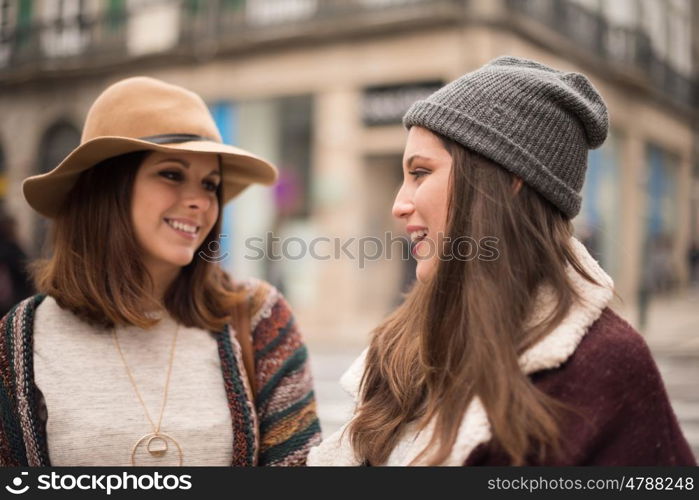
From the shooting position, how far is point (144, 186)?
8.07ft

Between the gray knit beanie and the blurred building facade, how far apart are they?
28.9ft

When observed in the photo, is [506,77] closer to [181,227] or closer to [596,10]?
[181,227]

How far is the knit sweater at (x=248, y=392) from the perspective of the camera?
2.20 metres

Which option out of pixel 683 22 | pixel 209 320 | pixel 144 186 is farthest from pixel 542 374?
pixel 683 22

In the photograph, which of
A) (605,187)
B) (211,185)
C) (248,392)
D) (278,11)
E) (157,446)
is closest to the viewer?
(157,446)

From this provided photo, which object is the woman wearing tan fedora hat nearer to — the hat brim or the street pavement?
the hat brim

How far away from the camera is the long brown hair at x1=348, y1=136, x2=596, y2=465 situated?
64.4 inches

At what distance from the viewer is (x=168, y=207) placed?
2.45 meters

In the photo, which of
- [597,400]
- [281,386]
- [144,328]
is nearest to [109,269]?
[144,328]

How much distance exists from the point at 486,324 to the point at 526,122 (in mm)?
528

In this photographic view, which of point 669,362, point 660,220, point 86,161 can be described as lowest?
point 669,362

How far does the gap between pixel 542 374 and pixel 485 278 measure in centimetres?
Answer: 27

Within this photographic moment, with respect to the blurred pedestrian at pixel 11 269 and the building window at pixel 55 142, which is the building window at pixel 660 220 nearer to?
the blurred pedestrian at pixel 11 269

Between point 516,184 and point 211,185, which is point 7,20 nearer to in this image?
point 211,185
